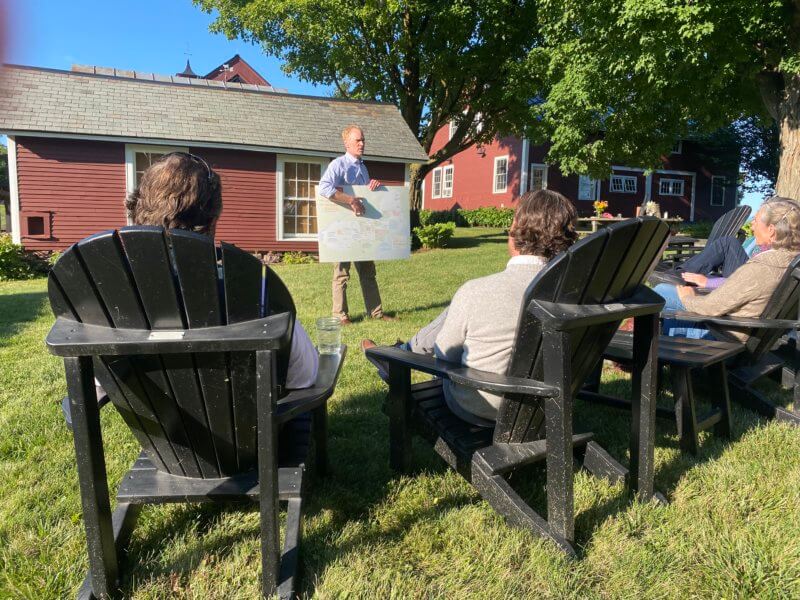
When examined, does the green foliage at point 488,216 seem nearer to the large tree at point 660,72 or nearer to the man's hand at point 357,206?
the large tree at point 660,72

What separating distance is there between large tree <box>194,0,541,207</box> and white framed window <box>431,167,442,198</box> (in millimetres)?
10890

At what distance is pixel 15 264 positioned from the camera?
36.2 feet

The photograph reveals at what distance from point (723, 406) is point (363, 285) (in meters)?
3.76

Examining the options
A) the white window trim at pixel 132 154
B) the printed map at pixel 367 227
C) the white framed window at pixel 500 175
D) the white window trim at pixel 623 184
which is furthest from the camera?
the white window trim at pixel 623 184

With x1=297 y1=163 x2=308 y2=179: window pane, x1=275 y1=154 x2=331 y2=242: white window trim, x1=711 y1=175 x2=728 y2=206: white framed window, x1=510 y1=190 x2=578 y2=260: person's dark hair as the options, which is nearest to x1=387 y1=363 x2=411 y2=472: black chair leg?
x1=510 y1=190 x2=578 y2=260: person's dark hair

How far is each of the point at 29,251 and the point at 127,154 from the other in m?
2.88

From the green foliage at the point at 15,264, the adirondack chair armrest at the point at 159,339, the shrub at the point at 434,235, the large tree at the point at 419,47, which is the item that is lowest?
the green foliage at the point at 15,264

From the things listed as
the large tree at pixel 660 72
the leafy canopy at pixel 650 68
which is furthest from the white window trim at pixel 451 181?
the large tree at pixel 660 72

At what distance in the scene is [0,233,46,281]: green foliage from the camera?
1081 centimetres

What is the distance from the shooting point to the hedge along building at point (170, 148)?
1210 cm

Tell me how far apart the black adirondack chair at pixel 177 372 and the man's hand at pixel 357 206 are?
3.83 m

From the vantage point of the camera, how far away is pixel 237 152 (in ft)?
43.9

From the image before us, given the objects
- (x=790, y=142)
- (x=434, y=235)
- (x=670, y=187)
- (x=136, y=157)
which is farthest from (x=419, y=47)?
(x=670, y=187)

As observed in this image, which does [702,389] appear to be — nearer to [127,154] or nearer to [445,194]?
[127,154]
